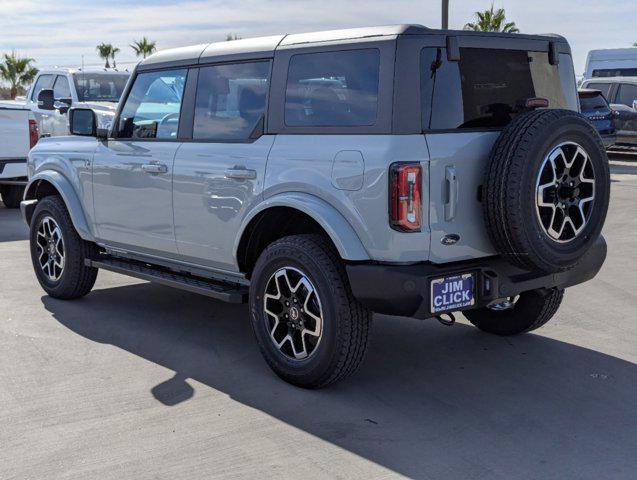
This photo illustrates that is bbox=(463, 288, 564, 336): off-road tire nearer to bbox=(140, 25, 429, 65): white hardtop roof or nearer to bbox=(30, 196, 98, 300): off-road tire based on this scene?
bbox=(140, 25, 429, 65): white hardtop roof

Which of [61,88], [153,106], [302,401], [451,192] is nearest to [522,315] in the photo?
[451,192]

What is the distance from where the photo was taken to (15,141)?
12188mm

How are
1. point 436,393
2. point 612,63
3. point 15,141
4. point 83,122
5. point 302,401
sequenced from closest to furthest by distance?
1. point 302,401
2. point 436,393
3. point 83,122
4. point 15,141
5. point 612,63

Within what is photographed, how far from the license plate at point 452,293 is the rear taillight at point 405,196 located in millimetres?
313

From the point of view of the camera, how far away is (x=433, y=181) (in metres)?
4.27

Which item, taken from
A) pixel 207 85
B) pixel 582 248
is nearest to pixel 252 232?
pixel 207 85

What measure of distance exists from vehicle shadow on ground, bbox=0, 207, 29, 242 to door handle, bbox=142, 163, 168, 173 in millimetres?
4713

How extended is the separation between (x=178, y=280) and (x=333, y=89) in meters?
1.78

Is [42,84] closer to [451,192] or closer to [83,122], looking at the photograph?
[83,122]

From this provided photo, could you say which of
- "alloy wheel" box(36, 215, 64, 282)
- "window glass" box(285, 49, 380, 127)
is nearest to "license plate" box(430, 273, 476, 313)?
"window glass" box(285, 49, 380, 127)

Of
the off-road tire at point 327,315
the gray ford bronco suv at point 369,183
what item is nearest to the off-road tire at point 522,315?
the gray ford bronco suv at point 369,183

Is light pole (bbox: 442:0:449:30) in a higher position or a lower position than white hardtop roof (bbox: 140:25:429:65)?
higher

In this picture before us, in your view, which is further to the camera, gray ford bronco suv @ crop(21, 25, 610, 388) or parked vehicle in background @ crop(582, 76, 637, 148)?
parked vehicle in background @ crop(582, 76, 637, 148)

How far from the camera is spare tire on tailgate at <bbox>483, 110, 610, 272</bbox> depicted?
13.9ft
